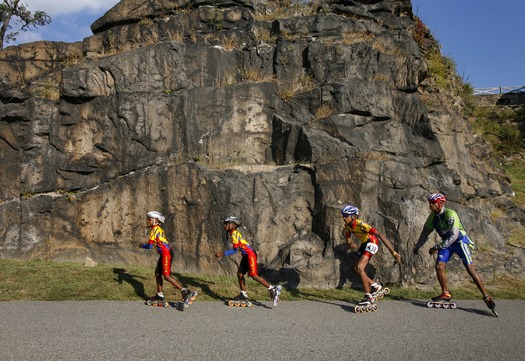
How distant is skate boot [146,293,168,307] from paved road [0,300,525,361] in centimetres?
17

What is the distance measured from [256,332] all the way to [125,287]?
11.6 ft

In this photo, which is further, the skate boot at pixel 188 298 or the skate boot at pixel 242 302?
the skate boot at pixel 242 302

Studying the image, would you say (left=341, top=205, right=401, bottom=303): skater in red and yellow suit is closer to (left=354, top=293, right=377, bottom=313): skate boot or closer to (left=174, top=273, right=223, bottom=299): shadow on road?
(left=354, top=293, right=377, bottom=313): skate boot

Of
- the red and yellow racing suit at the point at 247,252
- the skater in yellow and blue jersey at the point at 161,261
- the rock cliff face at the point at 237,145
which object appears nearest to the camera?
the skater in yellow and blue jersey at the point at 161,261

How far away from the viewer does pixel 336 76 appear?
41.0 ft

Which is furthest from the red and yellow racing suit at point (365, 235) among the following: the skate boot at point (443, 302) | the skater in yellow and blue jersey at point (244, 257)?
the skater in yellow and blue jersey at point (244, 257)

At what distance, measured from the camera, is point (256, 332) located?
20.4 feet

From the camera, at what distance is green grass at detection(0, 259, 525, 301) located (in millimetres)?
8336

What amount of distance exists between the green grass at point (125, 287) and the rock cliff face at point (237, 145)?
0.59m

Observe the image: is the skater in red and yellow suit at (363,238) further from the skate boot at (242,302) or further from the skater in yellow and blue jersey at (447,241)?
the skate boot at (242,302)

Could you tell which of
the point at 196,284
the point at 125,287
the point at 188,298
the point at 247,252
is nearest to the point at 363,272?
the point at 247,252

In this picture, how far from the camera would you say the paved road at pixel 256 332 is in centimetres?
531

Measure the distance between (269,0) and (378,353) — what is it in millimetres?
12526

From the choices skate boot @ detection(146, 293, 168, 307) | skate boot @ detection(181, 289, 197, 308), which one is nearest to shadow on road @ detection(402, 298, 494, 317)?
skate boot @ detection(181, 289, 197, 308)
